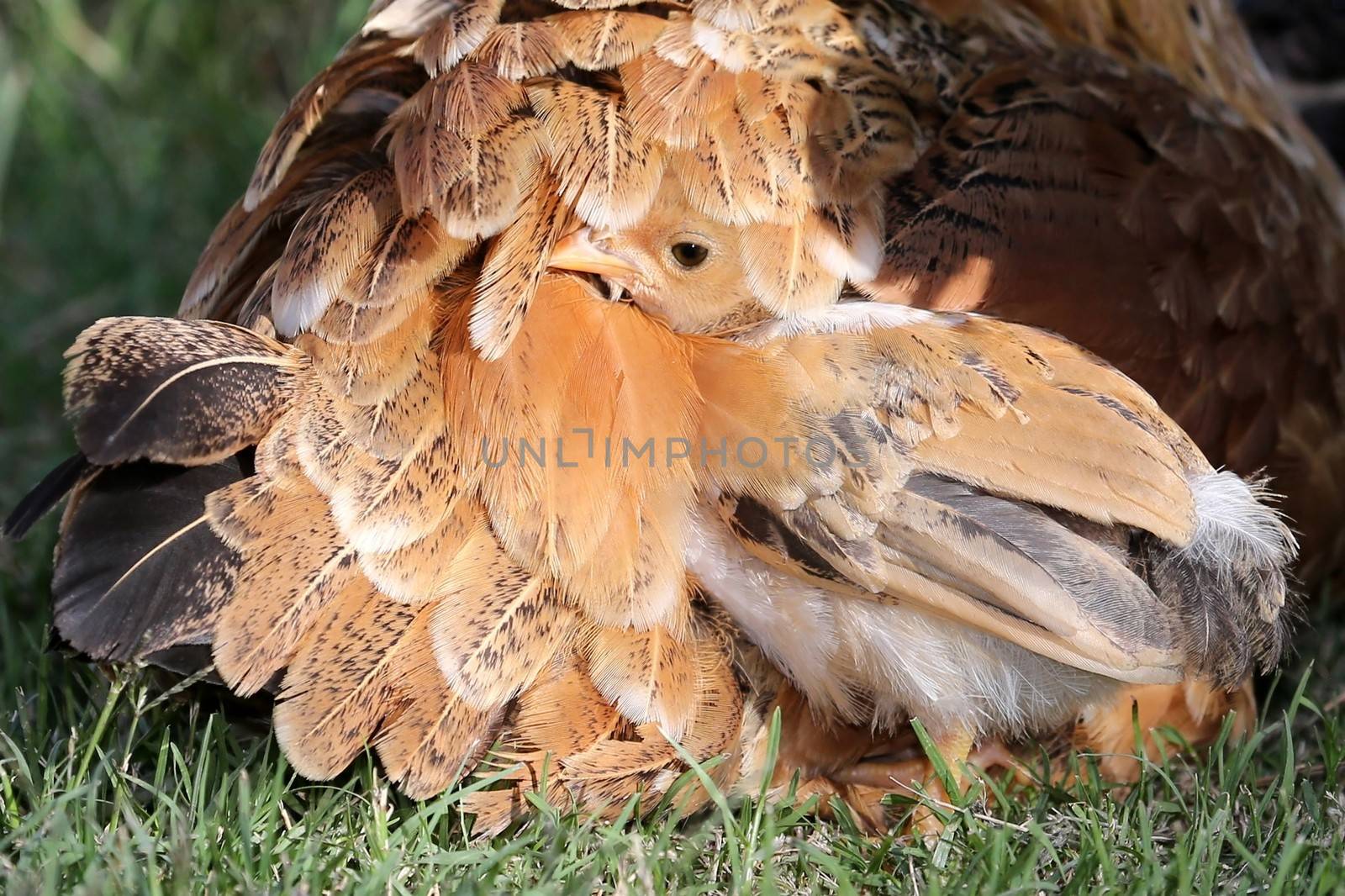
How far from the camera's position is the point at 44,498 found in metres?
1.78

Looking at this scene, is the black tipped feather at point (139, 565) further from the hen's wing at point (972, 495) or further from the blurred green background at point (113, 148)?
the blurred green background at point (113, 148)

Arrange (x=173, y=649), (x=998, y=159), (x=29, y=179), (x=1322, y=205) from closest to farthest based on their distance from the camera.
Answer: (x=173, y=649) → (x=998, y=159) → (x=1322, y=205) → (x=29, y=179)

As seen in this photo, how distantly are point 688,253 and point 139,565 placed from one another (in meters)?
0.86

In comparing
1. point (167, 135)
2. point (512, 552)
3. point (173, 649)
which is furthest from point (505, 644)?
point (167, 135)

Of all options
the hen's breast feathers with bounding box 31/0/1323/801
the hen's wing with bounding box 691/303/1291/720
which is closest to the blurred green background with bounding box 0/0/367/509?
the hen's breast feathers with bounding box 31/0/1323/801

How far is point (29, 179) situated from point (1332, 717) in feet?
13.1

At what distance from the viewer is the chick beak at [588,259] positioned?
1902 mm

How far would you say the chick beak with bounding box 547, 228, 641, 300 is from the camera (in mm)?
1902

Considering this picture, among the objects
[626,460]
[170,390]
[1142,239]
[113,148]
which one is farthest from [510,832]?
[113,148]

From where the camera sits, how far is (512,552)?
181 centimetres

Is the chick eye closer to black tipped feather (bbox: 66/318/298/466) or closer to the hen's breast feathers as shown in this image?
the hen's breast feathers

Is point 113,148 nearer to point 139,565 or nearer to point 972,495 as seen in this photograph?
point 139,565

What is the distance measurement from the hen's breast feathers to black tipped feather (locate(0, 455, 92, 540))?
0.02 m

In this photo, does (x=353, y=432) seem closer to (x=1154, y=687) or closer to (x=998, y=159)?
(x=998, y=159)
